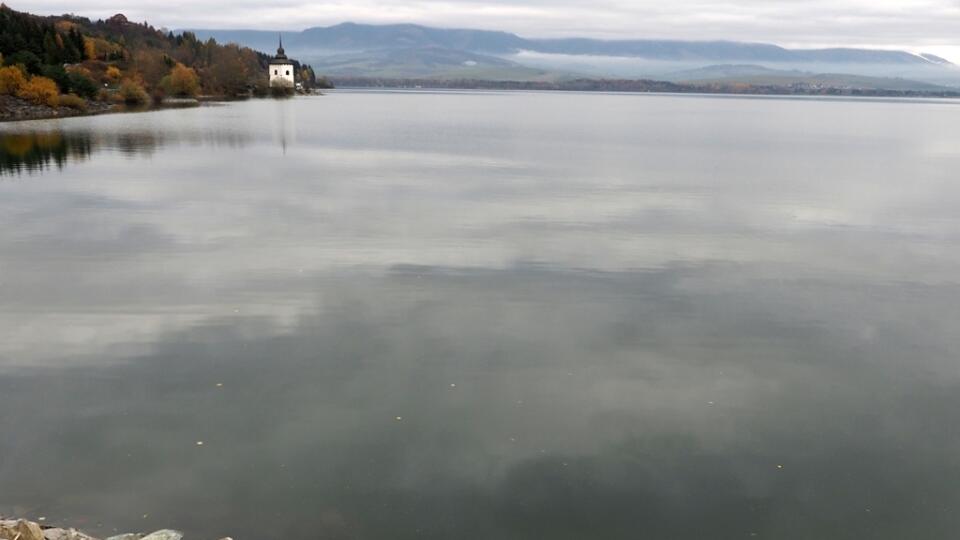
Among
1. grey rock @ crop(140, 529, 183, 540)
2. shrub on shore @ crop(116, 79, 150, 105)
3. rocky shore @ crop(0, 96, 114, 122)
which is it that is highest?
shrub on shore @ crop(116, 79, 150, 105)

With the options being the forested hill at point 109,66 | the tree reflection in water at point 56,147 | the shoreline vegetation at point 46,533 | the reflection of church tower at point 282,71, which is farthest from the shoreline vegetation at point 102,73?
→ the shoreline vegetation at point 46,533

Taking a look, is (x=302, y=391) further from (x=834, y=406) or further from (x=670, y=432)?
(x=834, y=406)

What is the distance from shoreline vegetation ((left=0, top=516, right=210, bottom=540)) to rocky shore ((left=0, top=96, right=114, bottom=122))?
73.9m

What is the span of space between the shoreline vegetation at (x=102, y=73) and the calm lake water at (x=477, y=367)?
2217 inches

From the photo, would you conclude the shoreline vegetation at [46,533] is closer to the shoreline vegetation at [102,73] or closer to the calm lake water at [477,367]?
the calm lake water at [477,367]

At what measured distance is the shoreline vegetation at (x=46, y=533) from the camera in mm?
7332

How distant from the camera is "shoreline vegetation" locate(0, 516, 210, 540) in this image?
7.33m

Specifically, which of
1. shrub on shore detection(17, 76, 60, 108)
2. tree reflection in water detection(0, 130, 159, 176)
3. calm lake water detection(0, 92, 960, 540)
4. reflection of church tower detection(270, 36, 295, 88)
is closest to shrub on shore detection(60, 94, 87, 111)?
shrub on shore detection(17, 76, 60, 108)

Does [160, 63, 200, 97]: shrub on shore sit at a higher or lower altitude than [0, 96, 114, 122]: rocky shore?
higher

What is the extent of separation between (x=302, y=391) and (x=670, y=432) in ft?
18.4

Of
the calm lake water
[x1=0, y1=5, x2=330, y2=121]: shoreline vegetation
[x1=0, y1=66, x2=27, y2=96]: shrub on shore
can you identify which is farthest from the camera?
[x1=0, y1=5, x2=330, y2=121]: shoreline vegetation

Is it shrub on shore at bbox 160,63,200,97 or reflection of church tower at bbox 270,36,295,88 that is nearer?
shrub on shore at bbox 160,63,200,97

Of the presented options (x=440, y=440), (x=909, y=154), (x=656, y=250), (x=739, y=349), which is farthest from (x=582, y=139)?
(x=440, y=440)

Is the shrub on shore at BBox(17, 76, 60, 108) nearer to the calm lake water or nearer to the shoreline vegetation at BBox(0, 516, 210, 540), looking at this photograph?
the calm lake water
